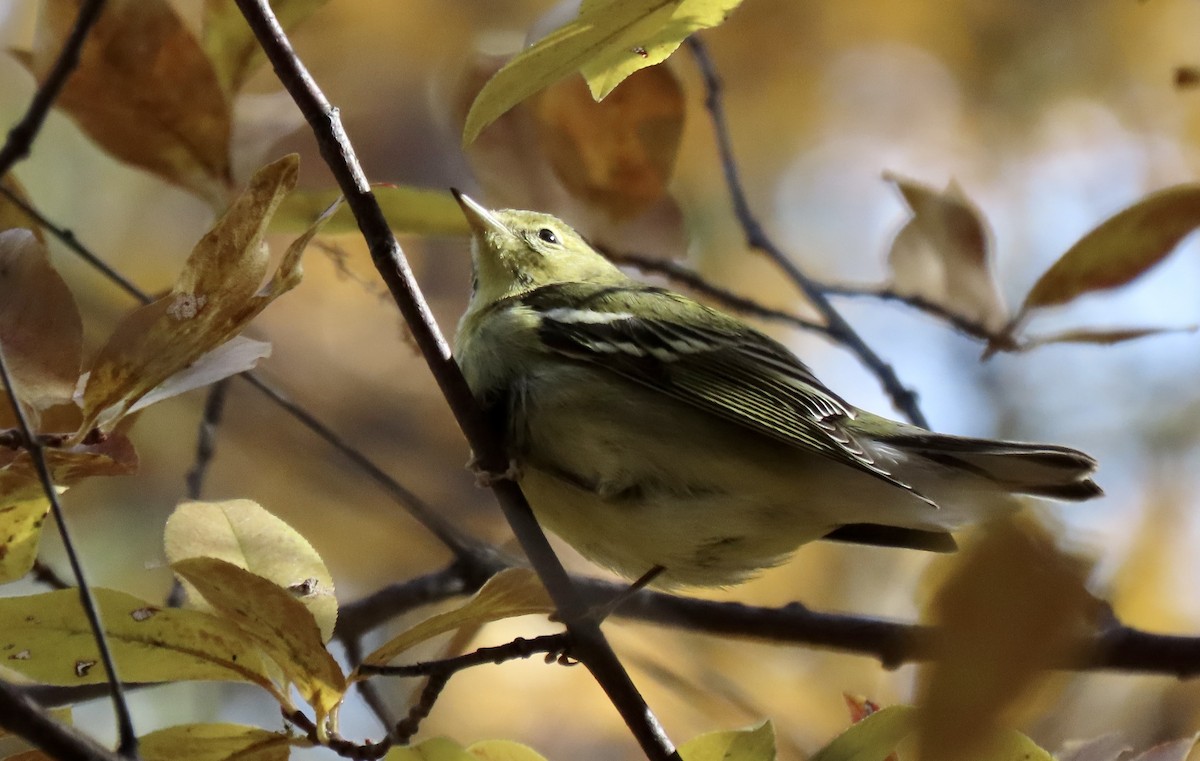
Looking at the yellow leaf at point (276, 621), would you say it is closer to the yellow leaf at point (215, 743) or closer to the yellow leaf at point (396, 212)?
the yellow leaf at point (215, 743)

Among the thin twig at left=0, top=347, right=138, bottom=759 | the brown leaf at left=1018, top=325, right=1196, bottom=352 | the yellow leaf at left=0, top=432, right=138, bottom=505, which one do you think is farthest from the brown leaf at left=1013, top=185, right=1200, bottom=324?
the thin twig at left=0, top=347, right=138, bottom=759

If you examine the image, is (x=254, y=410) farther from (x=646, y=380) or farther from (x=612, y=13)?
(x=612, y=13)

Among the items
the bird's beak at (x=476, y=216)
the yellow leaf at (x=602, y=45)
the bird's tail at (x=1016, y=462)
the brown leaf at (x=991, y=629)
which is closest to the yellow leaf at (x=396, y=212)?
the bird's beak at (x=476, y=216)

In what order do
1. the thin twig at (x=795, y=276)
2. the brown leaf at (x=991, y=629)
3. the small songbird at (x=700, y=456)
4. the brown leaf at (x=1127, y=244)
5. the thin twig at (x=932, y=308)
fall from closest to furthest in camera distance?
the brown leaf at (x=991, y=629) → the brown leaf at (x=1127, y=244) → the small songbird at (x=700, y=456) → the thin twig at (x=932, y=308) → the thin twig at (x=795, y=276)

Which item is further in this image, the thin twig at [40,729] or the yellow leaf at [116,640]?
the yellow leaf at [116,640]

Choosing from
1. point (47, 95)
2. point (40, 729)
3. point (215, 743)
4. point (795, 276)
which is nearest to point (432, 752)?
point (215, 743)

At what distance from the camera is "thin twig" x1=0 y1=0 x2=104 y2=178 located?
167 cm

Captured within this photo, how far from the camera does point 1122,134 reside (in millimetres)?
5496

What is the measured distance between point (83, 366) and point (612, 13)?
3.33 ft

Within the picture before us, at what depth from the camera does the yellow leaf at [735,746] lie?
70.9 inches

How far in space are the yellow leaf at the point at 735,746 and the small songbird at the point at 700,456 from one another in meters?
0.78

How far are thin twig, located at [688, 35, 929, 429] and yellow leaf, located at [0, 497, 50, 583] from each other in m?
2.39

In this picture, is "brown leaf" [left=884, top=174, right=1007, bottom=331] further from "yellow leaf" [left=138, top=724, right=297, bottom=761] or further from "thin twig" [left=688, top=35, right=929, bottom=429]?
"yellow leaf" [left=138, top=724, right=297, bottom=761]

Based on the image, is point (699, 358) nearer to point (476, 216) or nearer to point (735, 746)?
point (476, 216)
